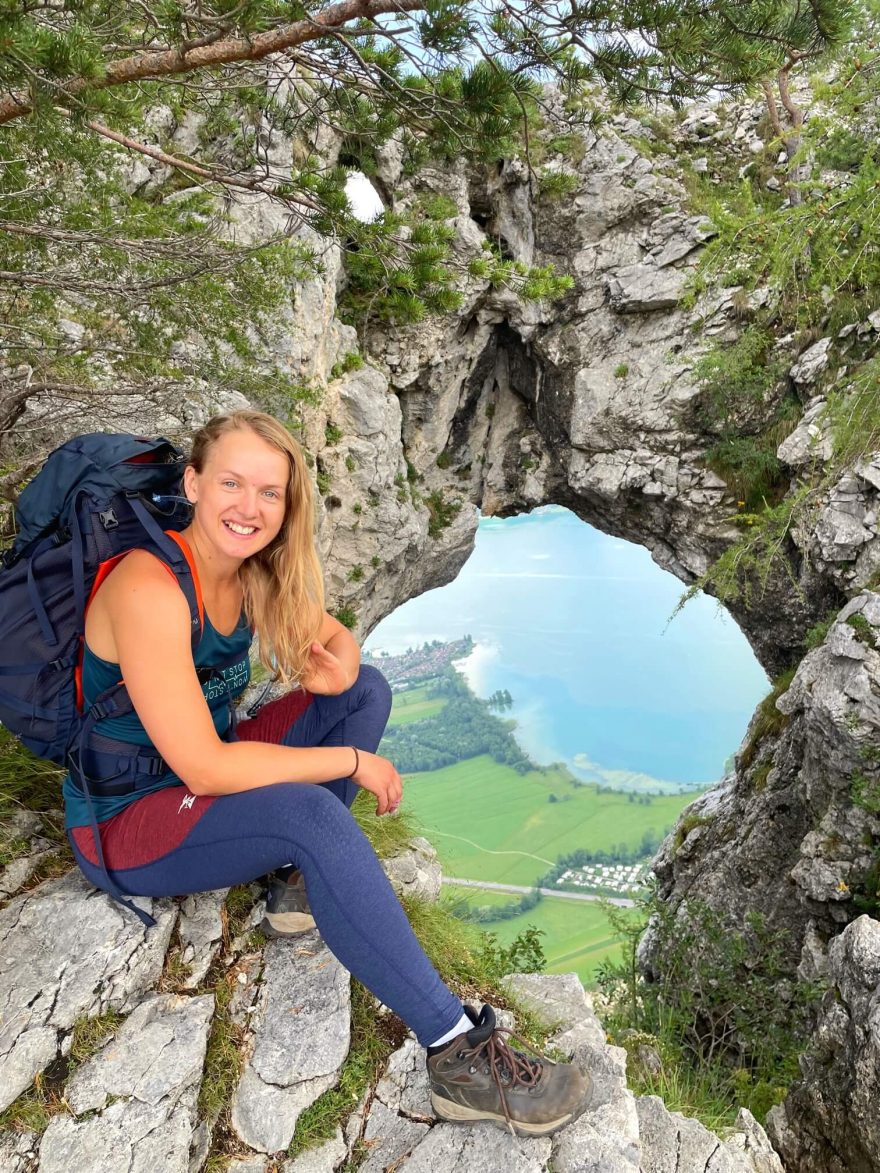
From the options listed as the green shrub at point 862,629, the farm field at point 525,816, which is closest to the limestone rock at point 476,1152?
the green shrub at point 862,629

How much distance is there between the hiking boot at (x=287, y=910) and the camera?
2.52 meters

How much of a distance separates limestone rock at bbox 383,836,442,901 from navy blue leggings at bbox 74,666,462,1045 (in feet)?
4.72

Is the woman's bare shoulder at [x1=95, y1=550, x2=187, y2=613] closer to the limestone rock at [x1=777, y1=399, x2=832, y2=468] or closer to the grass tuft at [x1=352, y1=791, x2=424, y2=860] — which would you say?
the grass tuft at [x1=352, y1=791, x2=424, y2=860]

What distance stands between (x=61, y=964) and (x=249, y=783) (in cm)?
101

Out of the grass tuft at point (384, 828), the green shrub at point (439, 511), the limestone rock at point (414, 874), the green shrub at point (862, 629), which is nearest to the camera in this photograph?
the limestone rock at point (414, 874)

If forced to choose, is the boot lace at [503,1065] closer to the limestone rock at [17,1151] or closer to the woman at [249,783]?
the woman at [249,783]

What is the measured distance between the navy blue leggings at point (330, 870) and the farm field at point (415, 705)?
34.1m

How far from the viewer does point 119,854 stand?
2008 millimetres

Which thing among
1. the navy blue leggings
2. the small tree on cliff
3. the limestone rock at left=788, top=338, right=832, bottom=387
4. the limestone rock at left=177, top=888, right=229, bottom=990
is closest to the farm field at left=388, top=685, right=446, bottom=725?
the limestone rock at left=788, top=338, right=832, bottom=387

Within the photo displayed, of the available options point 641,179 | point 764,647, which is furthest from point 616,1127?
point 641,179

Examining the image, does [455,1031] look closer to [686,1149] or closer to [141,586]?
[686,1149]

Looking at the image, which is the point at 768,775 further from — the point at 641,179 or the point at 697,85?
the point at 641,179

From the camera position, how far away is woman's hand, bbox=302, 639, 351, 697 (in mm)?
2383

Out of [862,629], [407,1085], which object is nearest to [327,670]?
[407,1085]
